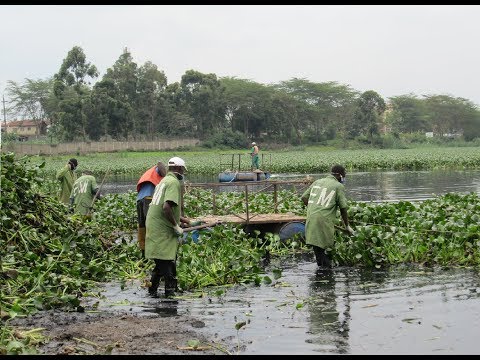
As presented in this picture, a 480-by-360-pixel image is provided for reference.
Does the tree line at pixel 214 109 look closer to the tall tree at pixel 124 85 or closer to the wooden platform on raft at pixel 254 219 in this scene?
the tall tree at pixel 124 85

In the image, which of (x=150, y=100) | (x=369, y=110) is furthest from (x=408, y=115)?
(x=150, y=100)

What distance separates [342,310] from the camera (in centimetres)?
847

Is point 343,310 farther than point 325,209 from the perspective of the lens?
No

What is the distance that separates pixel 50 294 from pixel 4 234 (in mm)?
1797

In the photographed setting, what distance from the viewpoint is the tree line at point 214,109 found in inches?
2379

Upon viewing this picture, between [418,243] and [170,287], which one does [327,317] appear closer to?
[170,287]

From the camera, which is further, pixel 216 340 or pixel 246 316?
pixel 246 316

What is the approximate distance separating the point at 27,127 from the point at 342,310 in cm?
9083

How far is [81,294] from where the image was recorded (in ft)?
29.8

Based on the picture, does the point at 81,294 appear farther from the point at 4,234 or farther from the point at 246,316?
the point at 246,316

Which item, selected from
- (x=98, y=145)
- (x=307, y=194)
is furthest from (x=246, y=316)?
(x=98, y=145)

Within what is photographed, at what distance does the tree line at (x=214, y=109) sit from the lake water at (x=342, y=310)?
164ft

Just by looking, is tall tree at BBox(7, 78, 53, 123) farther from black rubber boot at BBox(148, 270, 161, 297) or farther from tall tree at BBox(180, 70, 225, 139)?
black rubber boot at BBox(148, 270, 161, 297)

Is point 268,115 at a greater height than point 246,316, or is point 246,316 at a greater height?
point 268,115
